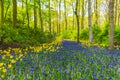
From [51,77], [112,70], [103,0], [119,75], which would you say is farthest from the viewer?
[103,0]

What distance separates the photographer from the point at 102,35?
1013 inches

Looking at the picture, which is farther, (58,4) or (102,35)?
(58,4)

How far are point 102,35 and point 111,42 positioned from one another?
9.76 meters

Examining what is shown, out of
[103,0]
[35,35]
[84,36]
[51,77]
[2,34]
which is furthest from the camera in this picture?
[103,0]

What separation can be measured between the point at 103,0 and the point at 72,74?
147 ft

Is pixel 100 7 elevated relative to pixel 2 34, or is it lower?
elevated

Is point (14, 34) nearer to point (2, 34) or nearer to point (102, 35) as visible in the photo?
point (2, 34)

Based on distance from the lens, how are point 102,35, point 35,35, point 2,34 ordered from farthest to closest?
1. point 102,35
2. point 35,35
3. point 2,34

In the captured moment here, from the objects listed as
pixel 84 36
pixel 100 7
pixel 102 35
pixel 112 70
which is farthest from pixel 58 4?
pixel 112 70

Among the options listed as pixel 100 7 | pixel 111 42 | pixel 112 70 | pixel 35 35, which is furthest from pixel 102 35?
pixel 100 7

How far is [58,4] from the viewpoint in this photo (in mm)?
58000

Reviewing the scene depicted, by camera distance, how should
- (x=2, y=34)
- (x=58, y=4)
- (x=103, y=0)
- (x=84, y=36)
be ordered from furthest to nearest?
(x=58, y=4)
(x=103, y=0)
(x=84, y=36)
(x=2, y=34)

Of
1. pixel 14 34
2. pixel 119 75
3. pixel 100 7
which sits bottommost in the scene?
pixel 119 75

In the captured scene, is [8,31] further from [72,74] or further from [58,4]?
[58,4]
